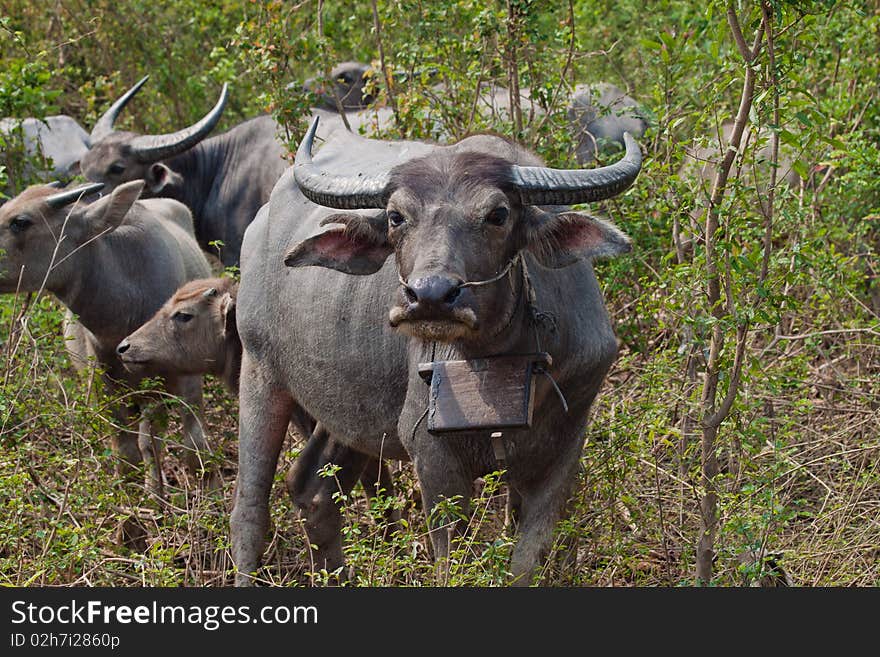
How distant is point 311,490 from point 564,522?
→ 4.81 ft

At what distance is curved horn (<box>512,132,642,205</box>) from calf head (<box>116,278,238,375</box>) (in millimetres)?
2395

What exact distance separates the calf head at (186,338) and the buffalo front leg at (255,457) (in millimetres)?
710

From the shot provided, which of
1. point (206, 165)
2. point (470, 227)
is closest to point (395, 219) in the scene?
point (470, 227)

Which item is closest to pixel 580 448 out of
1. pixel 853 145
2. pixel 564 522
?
pixel 564 522

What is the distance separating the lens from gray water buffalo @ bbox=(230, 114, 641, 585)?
4.46 meters

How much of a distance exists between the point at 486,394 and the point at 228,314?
2.28 m

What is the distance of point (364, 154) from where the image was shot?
221 inches

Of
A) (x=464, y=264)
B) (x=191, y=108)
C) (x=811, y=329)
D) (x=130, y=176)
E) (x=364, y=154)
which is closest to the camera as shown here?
(x=464, y=264)

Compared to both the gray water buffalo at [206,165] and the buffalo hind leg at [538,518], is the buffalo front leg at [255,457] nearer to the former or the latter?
the buffalo hind leg at [538,518]

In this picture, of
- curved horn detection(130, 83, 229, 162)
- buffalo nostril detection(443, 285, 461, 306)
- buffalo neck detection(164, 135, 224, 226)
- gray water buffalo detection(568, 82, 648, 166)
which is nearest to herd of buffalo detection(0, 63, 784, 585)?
buffalo nostril detection(443, 285, 461, 306)

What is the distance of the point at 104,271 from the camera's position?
7.16m

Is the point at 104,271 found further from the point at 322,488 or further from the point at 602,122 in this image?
the point at 602,122

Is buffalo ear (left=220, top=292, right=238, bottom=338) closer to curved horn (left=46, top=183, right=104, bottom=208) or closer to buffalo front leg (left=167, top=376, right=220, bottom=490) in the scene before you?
buffalo front leg (left=167, top=376, right=220, bottom=490)

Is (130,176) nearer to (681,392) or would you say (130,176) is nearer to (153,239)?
(153,239)
